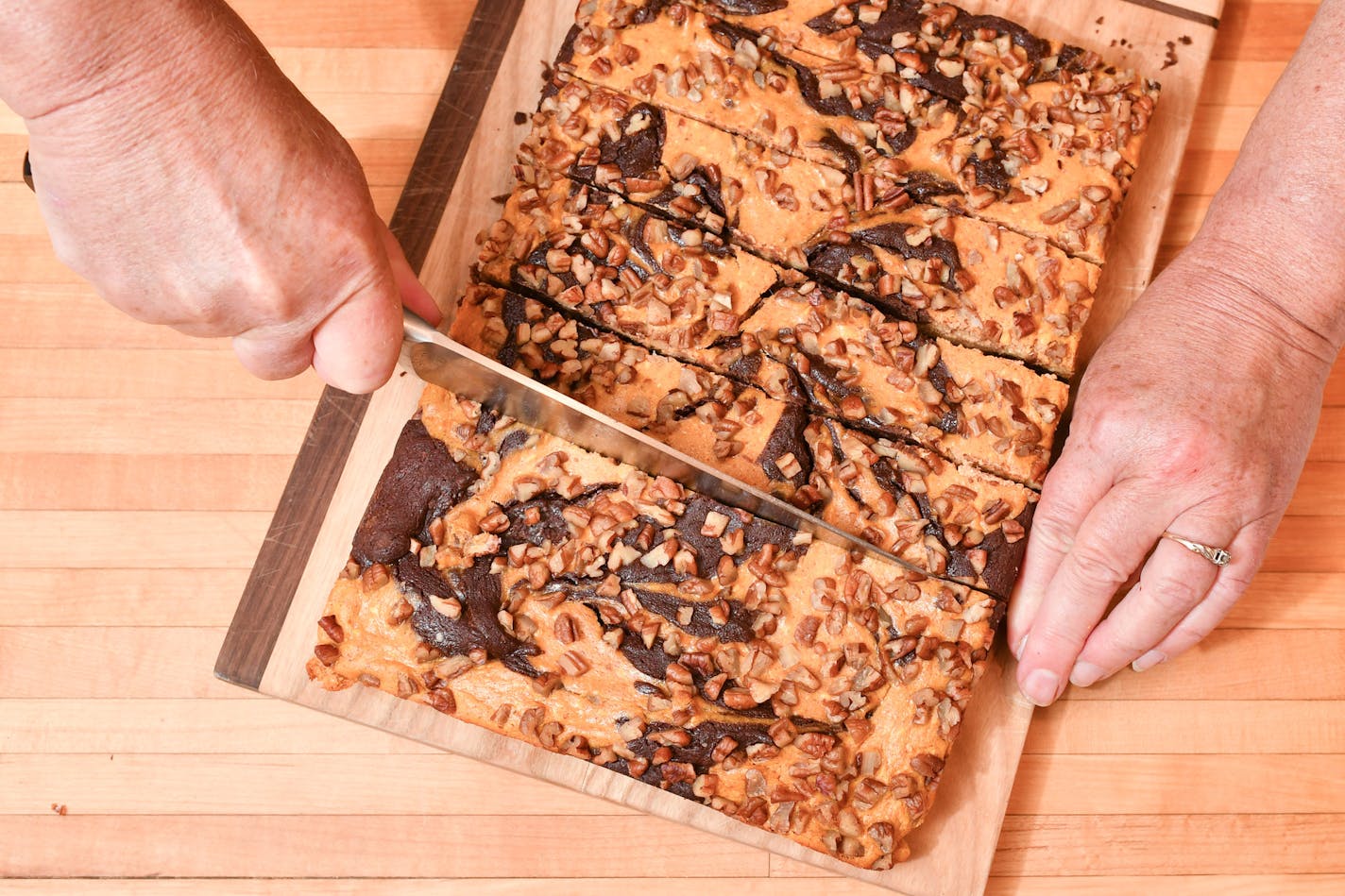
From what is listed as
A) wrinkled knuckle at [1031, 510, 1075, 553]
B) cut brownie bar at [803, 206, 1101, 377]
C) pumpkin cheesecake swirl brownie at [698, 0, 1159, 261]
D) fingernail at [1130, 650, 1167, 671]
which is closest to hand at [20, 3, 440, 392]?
→ cut brownie bar at [803, 206, 1101, 377]

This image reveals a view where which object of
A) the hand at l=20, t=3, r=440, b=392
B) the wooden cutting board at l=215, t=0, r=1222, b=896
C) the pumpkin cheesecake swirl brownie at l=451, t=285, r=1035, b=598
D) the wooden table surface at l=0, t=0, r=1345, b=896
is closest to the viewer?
the hand at l=20, t=3, r=440, b=392

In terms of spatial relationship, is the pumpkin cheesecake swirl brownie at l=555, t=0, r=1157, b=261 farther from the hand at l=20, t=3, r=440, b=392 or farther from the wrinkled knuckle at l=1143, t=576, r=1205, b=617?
the hand at l=20, t=3, r=440, b=392

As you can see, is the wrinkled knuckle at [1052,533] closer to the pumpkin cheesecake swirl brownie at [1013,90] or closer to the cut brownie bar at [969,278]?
the cut brownie bar at [969,278]

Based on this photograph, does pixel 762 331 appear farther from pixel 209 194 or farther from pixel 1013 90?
pixel 209 194

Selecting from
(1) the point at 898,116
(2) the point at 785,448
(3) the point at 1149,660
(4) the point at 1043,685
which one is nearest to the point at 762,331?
(2) the point at 785,448

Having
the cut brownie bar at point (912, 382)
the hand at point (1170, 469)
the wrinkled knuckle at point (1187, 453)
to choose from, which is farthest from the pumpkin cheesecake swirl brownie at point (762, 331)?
the wrinkled knuckle at point (1187, 453)

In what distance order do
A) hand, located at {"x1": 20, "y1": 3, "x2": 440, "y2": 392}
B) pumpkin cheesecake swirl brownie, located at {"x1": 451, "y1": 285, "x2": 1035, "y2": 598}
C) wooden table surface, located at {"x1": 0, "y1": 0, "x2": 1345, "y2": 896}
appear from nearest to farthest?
1. hand, located at {"x1": 20, "y1": 3, "x2": 440, "y2": 392}
2. pumpkin cheesecake swirl brownie, located at {"x1": 451, "y1": 285, "x2": 1035, "y2": 598}
3. wooden table surface, located at {"x1": 0, "y1": 0, "x2": 1345, "y2": 896}
